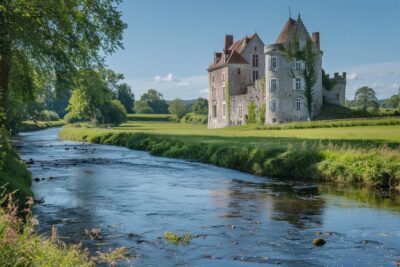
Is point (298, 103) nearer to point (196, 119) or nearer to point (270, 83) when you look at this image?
point (270, 83)

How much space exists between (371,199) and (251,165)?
32.5 feet

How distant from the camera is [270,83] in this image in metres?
63.2

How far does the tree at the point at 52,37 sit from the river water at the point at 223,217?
5179mm

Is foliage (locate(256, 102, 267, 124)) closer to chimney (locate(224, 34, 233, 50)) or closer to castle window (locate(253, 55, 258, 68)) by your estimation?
castle window (locate(253, 55, 258, 68))

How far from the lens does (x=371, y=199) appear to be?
18469 mm

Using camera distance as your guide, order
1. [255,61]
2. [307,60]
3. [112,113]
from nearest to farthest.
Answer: [307,60] → [255,61] → [112,113]

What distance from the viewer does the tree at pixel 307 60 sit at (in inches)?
2430

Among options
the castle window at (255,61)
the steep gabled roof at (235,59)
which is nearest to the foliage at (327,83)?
the castle window at (255,61)

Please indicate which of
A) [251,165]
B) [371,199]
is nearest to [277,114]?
[251,165]

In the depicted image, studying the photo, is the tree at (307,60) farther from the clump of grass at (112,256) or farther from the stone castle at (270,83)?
the clump of grass at (112,256)

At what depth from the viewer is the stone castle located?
204 feet

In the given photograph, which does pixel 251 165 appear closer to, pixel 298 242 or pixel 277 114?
pixel 298 242

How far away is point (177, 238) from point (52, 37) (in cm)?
1299

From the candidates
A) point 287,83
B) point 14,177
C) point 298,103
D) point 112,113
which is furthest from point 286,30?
point 14,177
